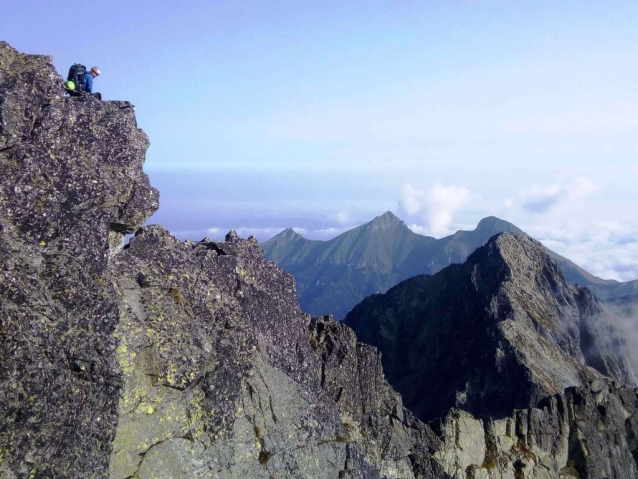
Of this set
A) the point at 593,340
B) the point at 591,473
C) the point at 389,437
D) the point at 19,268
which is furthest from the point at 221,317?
the point at 593,340

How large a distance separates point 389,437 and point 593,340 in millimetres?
116266

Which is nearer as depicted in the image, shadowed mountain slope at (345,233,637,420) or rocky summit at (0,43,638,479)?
rocky summit at (0,43,638,479)

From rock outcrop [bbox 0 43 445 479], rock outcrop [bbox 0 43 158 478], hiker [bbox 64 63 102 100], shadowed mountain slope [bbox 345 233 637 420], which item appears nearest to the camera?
rock outcrop [bbox 0 43 158 478]

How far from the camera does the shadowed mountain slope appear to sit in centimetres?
10225

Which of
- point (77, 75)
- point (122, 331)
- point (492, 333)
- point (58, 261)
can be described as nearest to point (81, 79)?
point (77, 75)

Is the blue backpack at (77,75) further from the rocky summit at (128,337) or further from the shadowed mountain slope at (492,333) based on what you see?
the shadowed mountain slope at (492,333)

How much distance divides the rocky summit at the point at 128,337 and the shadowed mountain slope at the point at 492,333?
7296 centimetres

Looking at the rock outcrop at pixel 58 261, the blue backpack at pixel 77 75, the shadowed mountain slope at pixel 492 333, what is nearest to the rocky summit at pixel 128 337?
the rock outcrop at pixel 58 261

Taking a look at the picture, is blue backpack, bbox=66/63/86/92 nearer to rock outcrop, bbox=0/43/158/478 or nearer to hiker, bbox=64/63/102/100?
hiker, bbox=64/63/102/100

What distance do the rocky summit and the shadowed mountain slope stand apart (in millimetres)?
72958

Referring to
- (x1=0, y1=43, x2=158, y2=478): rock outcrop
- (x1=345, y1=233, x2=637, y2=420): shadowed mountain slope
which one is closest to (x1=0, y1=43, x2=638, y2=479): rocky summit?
(x1=0, y1=43, x2=158, y2=478): rock outcrop

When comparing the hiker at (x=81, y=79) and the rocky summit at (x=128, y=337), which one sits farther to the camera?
the hiker at (x=81, y=79)

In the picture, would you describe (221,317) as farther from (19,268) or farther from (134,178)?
(19,268)

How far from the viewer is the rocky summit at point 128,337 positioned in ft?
60.9
